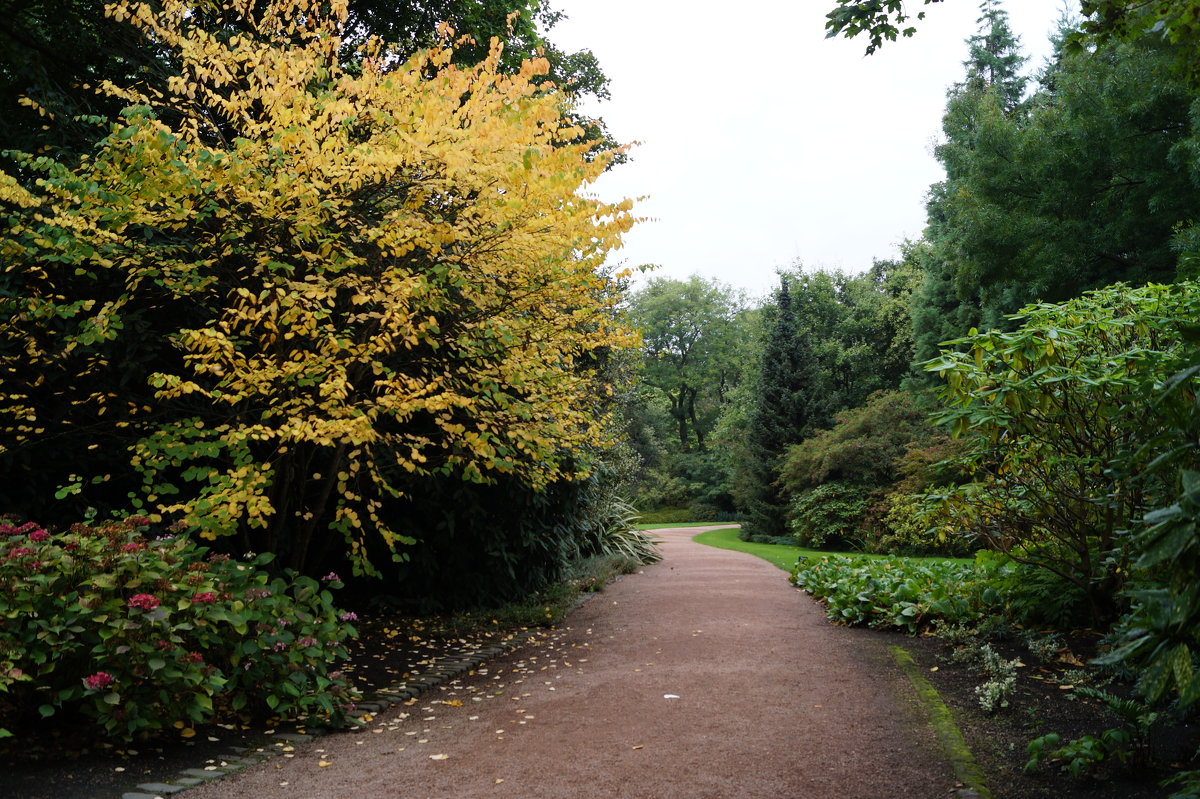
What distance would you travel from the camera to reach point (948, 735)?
4.02 metres

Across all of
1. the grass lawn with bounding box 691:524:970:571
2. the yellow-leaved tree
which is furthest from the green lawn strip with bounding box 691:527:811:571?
the yellow-leaved tree

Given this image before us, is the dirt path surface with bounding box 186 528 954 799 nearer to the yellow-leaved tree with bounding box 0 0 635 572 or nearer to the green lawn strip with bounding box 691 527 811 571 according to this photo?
the yellow-leaved tree with bounding box 0 0 635 572

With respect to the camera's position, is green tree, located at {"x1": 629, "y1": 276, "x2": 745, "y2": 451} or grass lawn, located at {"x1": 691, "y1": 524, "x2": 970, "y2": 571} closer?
grass lawn, located at {"x1": 691, "y1": 524, "x2": 970, "y2": 571}

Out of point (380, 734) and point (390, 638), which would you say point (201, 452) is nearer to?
point (380, 734)

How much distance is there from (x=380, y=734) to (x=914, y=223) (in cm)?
3416

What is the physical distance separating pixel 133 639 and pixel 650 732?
262 cm

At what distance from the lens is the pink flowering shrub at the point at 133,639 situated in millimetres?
3537

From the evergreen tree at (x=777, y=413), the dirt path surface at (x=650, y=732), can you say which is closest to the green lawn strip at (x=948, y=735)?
the dirt path surface at (x=650, y=732)

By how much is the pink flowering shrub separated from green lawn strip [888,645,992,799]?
324 cm

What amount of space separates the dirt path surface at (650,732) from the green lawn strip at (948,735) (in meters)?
0.07

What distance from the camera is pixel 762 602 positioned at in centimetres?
909

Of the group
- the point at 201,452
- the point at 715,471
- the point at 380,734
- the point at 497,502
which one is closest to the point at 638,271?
the point at 497,502

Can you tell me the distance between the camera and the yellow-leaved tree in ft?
15.5

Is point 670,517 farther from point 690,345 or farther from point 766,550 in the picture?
point 766,550
